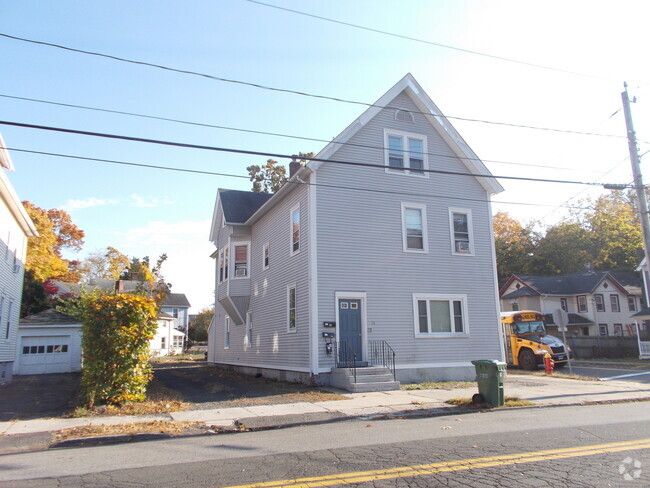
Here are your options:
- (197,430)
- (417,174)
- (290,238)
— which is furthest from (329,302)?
(197,430)

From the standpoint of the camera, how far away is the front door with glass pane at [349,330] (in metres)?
17.1

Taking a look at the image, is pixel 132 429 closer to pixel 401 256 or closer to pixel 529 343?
pixel 401 256

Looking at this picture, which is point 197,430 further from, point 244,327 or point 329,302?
point 244,327

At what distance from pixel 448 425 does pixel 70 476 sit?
20.8ft

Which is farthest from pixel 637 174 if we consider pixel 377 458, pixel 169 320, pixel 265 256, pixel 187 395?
pixel 169 320

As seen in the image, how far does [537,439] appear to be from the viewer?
7.81m

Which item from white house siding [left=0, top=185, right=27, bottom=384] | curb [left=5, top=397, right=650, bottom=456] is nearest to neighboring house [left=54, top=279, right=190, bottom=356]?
white house siding [left=0, top=185, right=27, bottom=384]

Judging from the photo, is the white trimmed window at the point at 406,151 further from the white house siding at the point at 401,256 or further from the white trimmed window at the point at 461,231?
the white trimmed window at the point at 461,231

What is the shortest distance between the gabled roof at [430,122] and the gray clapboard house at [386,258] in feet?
0.14

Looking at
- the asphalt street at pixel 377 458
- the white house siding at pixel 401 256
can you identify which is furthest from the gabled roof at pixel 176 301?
the asphalt street at pixel 377 458

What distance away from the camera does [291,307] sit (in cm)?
1898

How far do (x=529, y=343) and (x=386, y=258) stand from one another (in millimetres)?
10919

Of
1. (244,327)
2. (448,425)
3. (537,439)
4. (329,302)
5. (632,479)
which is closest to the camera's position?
(632,479)

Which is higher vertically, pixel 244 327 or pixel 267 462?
pixel 244 327
